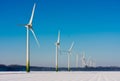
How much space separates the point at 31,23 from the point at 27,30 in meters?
3.10

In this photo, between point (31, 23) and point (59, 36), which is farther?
point (59, 36)

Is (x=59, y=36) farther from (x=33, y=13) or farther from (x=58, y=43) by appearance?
(x=33, y=13)

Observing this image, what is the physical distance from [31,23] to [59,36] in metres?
36.1

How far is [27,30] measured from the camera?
8962 cm

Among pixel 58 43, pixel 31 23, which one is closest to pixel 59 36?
pixel 58 43

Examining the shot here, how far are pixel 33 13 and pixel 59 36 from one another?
4096cm

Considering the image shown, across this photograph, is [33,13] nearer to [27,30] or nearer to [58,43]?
[27,30]

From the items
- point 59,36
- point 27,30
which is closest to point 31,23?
point 27,30

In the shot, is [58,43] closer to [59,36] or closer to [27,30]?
[59,36]

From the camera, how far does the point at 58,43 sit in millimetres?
131125

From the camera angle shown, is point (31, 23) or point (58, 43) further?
point (58, 43)

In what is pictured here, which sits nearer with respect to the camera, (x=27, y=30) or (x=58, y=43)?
(x=27, y=30)

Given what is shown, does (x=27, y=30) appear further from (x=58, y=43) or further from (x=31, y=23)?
(x=58, y=43)

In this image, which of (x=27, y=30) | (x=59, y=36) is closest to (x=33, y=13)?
(x=27, y=30)
